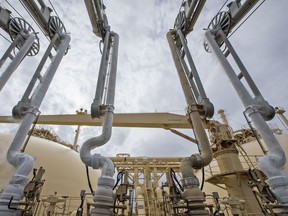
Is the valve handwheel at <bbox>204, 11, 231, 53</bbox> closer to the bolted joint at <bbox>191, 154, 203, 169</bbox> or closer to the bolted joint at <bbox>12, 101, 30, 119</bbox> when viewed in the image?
the bolted joint at <bbox>191, 154, 203, 169</bbox>

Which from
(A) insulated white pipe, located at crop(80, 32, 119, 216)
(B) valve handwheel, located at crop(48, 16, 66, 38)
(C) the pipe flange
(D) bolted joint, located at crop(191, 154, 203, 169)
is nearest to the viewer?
(A) insulated white pipe, located at crop(80, 32, 119, 216)

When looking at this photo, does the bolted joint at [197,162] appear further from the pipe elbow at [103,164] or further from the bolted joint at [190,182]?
the pipe elbow at [103,164]

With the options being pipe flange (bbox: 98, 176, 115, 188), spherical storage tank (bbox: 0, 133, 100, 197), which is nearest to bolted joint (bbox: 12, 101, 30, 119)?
pipe flange (bbox: 98, 176, 115, 188)

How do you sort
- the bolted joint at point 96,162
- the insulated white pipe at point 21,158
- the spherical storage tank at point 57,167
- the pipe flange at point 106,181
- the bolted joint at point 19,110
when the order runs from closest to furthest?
1. the insulated white pipe at point 21,158
2. the pipe flange at point 106,181
3. the bolted joint at point 96,162
4. the bolted joint at point 19,110
5. the spherical storage tank at point 57,167

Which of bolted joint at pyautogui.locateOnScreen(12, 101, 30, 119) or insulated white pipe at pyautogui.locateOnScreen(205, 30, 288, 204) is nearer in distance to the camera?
insulated white pipe at pyautogui.locateOnScreen(205, 30, 288, 204)

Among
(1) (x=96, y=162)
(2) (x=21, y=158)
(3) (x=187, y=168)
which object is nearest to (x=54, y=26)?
(2) (x=21, y=158)

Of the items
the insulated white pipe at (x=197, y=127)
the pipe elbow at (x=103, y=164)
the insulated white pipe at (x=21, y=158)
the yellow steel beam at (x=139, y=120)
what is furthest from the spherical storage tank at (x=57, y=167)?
the insulated white pipe at (x=197, y=127)

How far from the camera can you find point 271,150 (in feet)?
11.3

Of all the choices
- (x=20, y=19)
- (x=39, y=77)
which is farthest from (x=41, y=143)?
(x=20, y=19)

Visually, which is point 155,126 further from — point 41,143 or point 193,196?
point 41,143

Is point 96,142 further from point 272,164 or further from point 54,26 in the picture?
point 54,26

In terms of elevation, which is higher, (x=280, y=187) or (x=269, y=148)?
(x=269, y=148)

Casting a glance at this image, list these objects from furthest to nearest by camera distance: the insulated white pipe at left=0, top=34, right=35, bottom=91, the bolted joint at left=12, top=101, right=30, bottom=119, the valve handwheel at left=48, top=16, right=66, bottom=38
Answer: the valve handwheel at left=48, top=16, right=66, bottom=38, the insulated white pipe at left=0, top=34, right=35, bottom=91, the bolted joint at left=12, top=101, right=30, bottom=119

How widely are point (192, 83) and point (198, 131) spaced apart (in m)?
1.85
